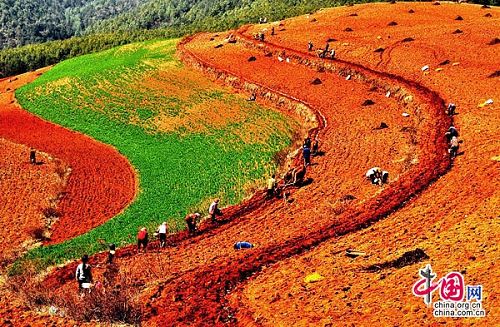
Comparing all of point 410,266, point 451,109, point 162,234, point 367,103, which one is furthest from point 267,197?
point 367,103

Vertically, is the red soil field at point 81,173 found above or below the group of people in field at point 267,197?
below

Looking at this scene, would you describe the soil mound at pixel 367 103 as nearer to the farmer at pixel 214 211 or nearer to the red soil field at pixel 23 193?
the farmer at pixel 214 211

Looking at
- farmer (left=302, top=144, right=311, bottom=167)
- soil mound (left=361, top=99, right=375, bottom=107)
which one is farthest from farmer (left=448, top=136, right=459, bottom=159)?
soil mound (left=361, top=99, right=375, bottom=107)

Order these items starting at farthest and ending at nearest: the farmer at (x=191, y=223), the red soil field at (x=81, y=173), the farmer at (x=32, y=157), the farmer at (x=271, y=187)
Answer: the farmer at (x=32, y=157) < the red soil field at (x=81, y=173) < the farmer at (x=271, y=187) < the farmer at (x=191, y=223)

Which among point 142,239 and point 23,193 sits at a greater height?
point 142,239

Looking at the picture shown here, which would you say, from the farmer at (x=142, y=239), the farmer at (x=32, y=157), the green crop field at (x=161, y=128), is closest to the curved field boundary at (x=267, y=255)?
the farmer at (x=142, y=239)

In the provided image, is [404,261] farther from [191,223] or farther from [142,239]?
[142,239]
